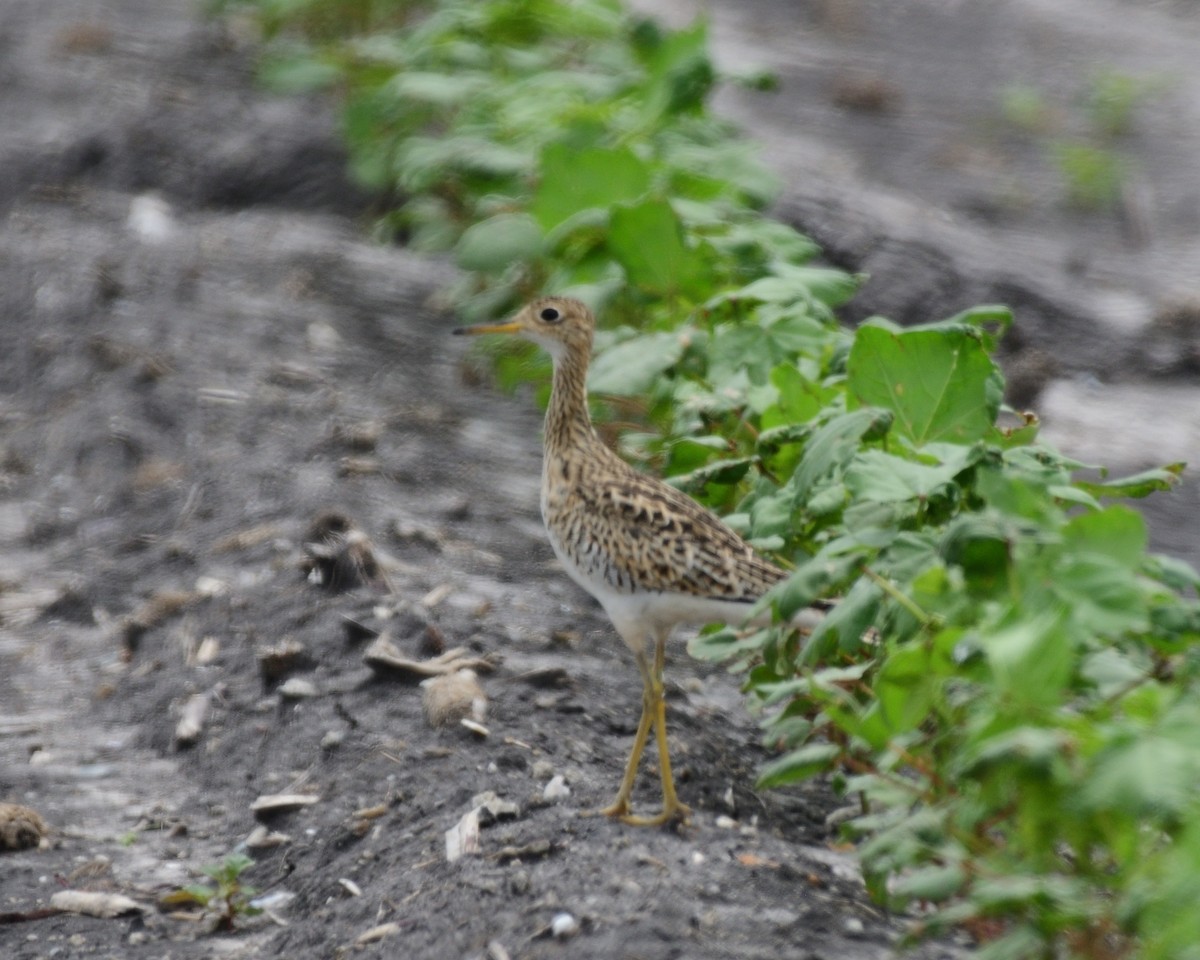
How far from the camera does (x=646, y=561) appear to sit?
4.05 meters

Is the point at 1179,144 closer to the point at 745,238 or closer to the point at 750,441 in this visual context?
the point at 745,238

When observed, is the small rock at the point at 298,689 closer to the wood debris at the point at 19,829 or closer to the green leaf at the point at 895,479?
the wood debris at the point at 19,829

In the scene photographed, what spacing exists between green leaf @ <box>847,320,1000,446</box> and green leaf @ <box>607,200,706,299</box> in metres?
1.49

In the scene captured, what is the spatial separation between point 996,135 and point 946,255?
3.40m

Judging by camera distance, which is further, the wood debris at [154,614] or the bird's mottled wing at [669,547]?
the wood debris at [154,614]

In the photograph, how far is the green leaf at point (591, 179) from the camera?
616cm

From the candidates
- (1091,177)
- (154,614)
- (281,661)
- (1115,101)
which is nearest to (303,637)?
(281,661)

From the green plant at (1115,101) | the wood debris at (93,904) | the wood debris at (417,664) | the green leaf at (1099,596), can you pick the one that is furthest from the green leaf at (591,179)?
the green plant at (1115,101)

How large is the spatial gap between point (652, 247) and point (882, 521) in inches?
82.4

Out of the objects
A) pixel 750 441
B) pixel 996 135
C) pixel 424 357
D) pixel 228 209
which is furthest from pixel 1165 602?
pixel 996 135

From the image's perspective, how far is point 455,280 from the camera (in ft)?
28.2

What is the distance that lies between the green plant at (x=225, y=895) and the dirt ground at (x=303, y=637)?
5cm

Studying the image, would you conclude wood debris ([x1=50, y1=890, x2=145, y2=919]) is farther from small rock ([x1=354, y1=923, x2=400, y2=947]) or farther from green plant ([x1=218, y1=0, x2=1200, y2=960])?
green plant ([x1=218, y1=0, x2=1200, y2=960])

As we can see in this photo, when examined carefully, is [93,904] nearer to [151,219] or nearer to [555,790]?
[555,790]
